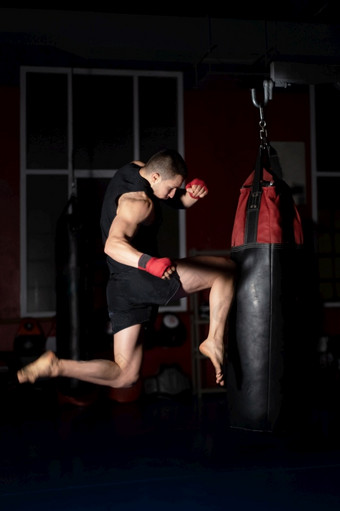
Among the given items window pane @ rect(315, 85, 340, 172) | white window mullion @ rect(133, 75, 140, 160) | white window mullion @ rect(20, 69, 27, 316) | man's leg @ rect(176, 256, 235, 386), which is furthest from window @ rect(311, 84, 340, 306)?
man's leg @ rect(176, 256, 235, 386)

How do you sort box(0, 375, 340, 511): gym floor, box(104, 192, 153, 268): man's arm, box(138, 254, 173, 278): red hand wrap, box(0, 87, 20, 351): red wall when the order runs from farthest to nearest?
1. box(0, 87, 20, 351): red wall
2. box(0, 375, 340, 511): gym floor
3. box(104, 192, 153, 268): man's arm
4. box(138, 254, 173, 278): red hand wrap

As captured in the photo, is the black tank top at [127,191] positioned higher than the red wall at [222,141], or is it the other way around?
the red wall at [222,141]

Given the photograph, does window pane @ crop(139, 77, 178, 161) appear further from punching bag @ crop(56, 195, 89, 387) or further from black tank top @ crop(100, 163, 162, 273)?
black tank top @ crop(100, 163, 162, 273)

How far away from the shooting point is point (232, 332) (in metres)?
2.59

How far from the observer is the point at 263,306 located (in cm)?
248

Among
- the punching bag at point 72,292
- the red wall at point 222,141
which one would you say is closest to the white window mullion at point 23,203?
the punching bag at point 72,292

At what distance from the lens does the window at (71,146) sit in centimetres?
616

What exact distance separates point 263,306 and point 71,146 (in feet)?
14.1

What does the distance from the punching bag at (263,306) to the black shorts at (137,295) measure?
0.35 meters

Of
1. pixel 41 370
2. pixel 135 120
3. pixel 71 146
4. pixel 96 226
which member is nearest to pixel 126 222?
pixel 41 370

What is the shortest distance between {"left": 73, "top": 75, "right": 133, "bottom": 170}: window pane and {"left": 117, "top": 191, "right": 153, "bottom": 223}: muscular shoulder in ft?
12.4

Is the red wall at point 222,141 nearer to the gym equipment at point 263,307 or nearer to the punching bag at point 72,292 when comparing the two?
the punching bag at point 72,292

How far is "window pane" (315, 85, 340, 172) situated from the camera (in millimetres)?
6865

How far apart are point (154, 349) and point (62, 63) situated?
10.6ft
